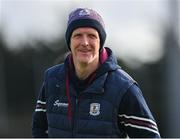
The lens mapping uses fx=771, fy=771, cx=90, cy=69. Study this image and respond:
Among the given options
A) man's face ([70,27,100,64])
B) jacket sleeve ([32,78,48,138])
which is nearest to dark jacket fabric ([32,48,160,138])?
man's face ([70,27,100,64])

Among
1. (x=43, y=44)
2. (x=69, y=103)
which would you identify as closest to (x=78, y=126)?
(x=69, y=103)

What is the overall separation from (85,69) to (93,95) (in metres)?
0.18

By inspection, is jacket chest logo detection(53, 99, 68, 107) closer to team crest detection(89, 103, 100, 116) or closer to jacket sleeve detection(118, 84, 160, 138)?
team crest detection(89, 103, 100, 116)

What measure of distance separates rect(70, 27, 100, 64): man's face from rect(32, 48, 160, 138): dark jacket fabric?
4.8 inches

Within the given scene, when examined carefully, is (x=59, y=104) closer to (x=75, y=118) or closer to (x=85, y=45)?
(x=75, y=118)

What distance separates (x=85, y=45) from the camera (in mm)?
4945

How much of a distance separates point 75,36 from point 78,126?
589mm

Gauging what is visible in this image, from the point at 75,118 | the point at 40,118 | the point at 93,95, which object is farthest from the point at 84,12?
the point at 40,118

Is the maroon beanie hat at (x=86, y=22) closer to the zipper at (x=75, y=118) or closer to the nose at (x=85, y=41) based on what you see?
the nose at (x=85, y=41)

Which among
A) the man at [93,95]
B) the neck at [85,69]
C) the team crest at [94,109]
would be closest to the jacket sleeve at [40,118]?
the man at [93,95]

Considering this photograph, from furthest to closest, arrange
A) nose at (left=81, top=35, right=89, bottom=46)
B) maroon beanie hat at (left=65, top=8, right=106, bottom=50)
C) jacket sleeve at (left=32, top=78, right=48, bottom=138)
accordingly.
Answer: jacket sleeve at (left=32, top=78, right=48, bottom=138) → maroon beanie hat at (left=65, top=8, right=106, bottom=50) → nose at (left=81, top=35, right=89, bottom=46)

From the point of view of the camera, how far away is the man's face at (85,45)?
497cm

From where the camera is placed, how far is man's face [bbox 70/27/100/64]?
497 centimetres

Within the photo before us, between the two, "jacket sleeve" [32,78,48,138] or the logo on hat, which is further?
"jacket sleeve" [32,78,48,138]
